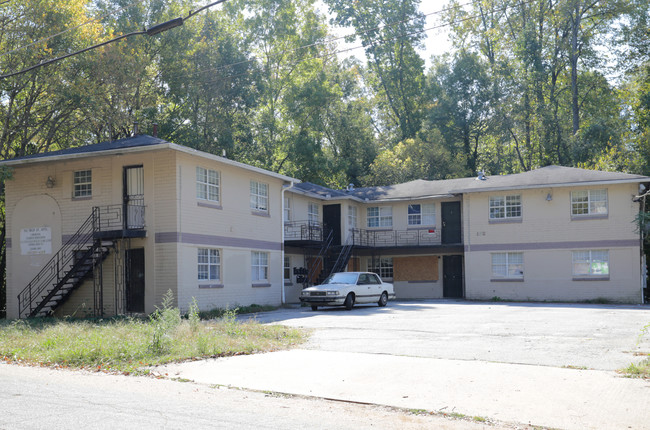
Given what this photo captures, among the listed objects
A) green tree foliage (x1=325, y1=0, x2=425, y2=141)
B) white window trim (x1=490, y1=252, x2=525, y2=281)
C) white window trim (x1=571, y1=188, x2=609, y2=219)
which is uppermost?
green tree foliage (x1=325, y1=0, x2=425, y2=141)

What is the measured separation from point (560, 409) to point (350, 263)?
1181 inches

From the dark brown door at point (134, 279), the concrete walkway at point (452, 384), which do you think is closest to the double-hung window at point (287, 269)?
the dark brown door at point (134, 279)

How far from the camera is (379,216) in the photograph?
3806 cm

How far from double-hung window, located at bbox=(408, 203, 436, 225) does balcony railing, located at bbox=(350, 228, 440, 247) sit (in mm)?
539

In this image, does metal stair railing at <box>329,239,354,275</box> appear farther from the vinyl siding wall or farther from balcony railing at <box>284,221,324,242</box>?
the vinyl siding wall

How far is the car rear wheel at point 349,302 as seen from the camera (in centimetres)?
2469

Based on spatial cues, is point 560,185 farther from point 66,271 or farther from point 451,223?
point 66,271

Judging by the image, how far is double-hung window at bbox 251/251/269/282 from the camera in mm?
27297

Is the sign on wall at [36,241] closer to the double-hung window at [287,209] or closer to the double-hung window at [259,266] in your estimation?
the double-hung window at [259,266]

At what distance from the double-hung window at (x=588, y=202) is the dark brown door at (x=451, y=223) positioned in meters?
6.36

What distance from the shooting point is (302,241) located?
31109mm

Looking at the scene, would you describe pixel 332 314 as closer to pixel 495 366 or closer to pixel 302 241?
pixel 302 241

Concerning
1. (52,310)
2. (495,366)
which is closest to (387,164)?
(52,310)

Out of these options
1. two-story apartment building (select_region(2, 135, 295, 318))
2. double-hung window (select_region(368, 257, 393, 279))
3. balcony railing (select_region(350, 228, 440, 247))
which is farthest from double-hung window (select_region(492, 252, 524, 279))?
two-story apartment building (select_region(2, 135, 295, 318))
